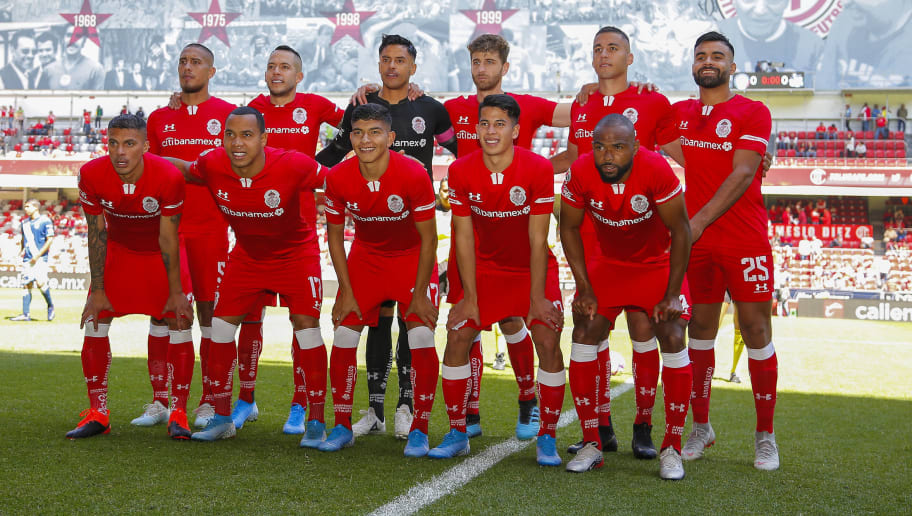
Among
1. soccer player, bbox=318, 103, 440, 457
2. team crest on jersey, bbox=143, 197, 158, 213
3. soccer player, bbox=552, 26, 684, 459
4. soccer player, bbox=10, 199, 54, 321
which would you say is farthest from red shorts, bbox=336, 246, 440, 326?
soccer player, bbox=10, 199, 54, 321

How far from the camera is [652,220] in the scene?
5.09 metres

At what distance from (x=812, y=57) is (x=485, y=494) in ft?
130

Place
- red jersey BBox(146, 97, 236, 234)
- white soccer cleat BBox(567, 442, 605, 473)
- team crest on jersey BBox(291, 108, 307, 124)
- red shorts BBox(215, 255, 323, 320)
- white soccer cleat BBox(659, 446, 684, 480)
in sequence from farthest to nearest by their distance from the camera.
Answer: red jersey BBox(146, 97, 236, 234) < team crest on jersey BBox(291, 108, 307, 124) < red shorts BBox(215, 255, 323, 320) < white soccer cleat BBox(567, 442, 605, 473) < white soccer cleat BBox(659, 446, 684, 480)

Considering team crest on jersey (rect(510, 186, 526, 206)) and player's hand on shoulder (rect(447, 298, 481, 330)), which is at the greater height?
team crest on jersey (rect(510, 186, 526, 206))

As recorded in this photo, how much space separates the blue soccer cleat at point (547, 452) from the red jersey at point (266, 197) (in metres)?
1.94

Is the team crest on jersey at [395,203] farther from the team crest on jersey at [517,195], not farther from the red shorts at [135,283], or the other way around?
the red shorts at [135,283]

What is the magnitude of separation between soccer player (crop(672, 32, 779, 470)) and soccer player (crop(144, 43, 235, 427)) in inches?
128

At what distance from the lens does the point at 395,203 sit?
5297mm

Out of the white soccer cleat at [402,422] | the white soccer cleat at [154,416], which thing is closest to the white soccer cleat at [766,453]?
the white soccer cleat at [402,422]

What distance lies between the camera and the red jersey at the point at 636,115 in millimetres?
5891

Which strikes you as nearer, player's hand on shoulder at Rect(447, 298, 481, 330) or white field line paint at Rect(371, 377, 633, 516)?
white field line paint at Rect(371, 377, 633, 516)

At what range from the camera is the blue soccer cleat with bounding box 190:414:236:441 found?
18.2ft

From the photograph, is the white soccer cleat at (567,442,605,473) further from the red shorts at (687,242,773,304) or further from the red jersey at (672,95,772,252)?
the red jersey at (672,95,772,252)

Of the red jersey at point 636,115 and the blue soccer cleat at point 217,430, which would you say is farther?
the red jersey at point 636,115
